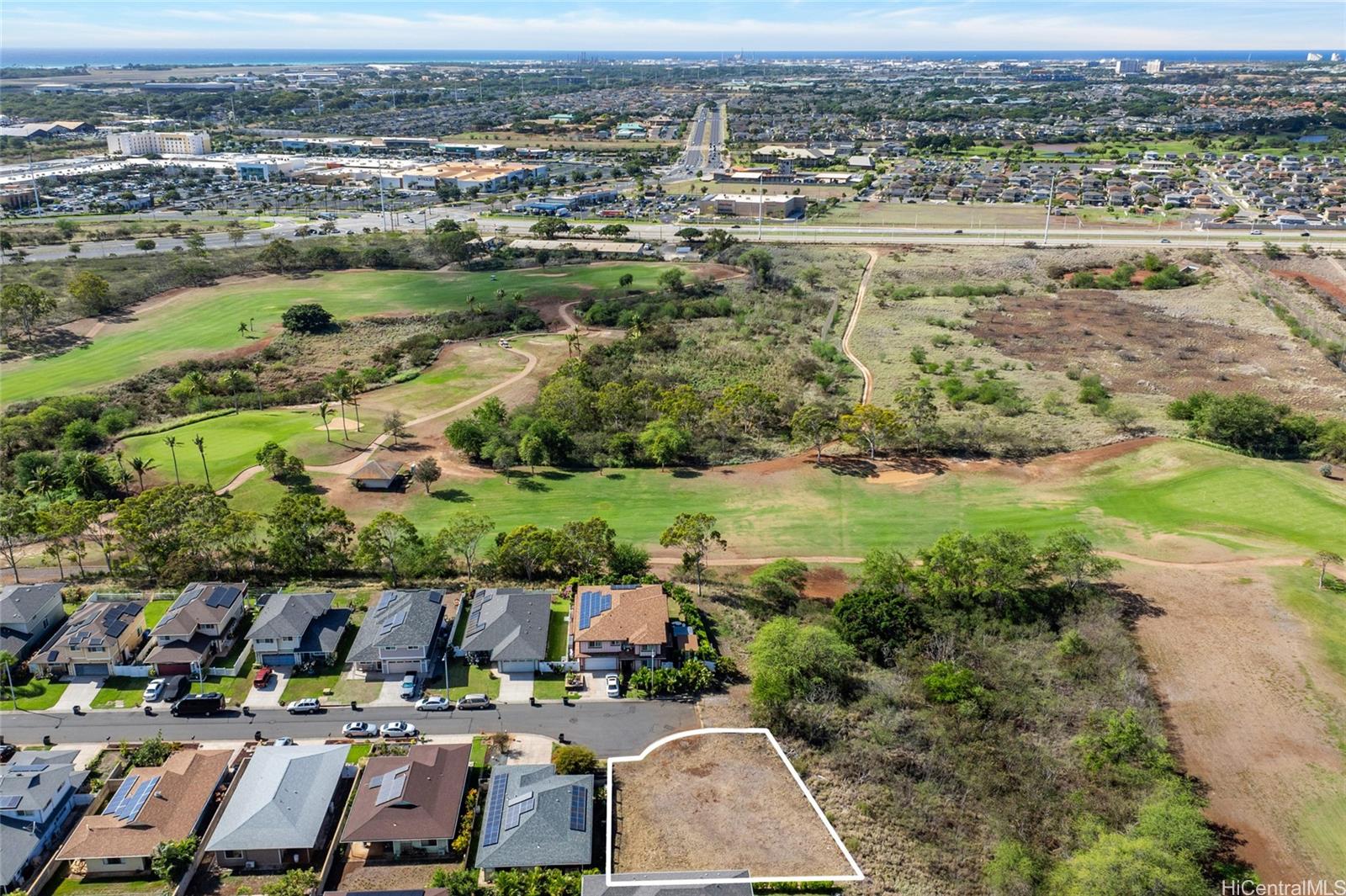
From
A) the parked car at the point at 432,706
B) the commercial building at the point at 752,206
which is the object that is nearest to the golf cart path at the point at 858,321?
the commercial building at the point at 752,206

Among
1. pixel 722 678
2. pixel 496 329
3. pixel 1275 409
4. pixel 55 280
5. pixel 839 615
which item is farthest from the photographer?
pixel 55 280

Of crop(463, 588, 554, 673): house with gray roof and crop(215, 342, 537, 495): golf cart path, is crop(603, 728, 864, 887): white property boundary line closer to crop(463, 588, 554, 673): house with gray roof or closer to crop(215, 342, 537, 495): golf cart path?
crop(463, 588, 554, 673): house with gray roof

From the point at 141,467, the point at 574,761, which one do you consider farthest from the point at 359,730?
the point at 141,467

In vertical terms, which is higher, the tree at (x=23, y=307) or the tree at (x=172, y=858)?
the tree at (x=23, y=307)

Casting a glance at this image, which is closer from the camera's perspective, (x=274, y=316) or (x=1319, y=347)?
A: (x=1319, y=347)

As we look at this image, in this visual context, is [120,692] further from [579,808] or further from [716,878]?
[716,878]

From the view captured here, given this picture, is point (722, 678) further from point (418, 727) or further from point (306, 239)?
point (306, 239)

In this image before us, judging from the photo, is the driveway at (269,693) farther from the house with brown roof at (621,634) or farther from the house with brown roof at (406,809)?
the house with brown roof at (621,634)

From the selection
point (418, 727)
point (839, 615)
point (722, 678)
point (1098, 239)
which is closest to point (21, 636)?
point (418, 727)
